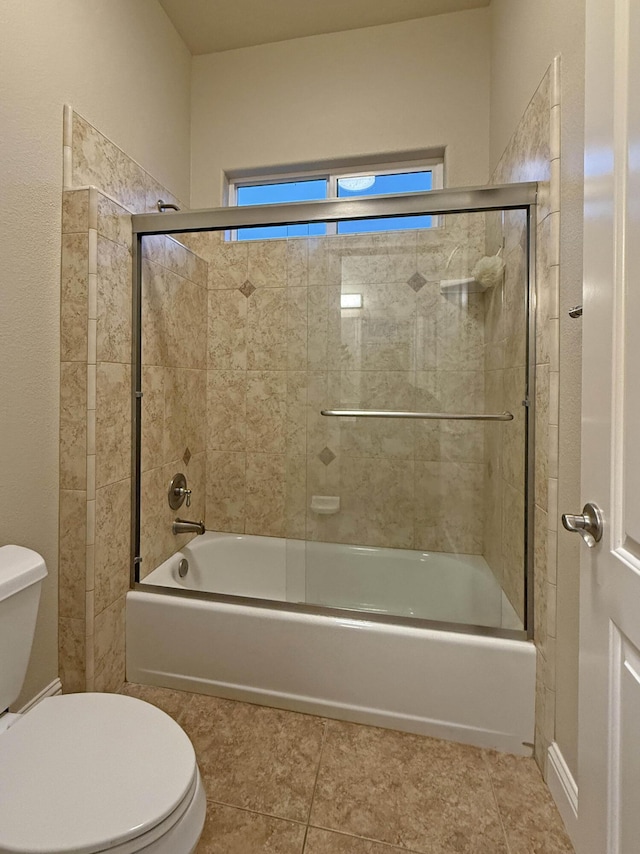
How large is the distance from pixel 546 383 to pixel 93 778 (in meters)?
1.46

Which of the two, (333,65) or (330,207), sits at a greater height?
(333,65)

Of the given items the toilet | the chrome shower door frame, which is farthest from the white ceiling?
the toilet

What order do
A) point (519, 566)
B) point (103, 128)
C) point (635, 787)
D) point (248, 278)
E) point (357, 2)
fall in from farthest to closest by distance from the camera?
point (248, 278)
point (357, 2)
point (103, 128)
point (519, 566)
point (635, 787)

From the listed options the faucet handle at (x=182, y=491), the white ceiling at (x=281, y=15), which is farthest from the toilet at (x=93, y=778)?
the white ceiling at (x=281, y=15)

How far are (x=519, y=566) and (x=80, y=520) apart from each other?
1.55 meters

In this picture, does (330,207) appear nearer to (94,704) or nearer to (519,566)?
(519,566)

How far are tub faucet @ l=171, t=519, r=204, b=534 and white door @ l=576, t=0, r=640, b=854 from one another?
171 cm

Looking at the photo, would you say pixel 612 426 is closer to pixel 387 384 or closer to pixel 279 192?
pixel 387 384

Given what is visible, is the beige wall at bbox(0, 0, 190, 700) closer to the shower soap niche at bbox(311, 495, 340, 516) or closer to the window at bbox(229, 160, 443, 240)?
the window at bbox(229, 160, 443, 240)

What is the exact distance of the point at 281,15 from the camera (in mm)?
2121

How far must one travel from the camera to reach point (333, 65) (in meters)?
2.25

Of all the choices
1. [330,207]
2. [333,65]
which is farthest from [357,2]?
[330,207]

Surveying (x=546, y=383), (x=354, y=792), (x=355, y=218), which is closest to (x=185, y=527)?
(x=354, y=792)

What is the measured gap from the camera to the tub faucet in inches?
82.6
